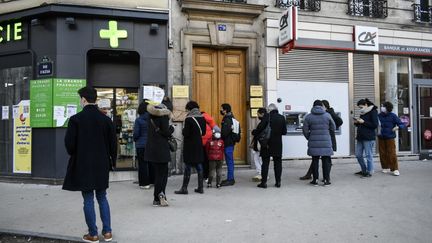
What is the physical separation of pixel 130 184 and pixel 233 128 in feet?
8.94

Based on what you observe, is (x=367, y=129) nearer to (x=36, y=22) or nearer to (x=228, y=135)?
(x=228, y=135)

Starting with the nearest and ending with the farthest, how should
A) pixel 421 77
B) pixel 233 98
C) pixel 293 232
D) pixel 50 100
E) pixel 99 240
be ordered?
pixel 99 240, pixel 293 232, pixel 50 100, pixel 233 98, pixel 421 77

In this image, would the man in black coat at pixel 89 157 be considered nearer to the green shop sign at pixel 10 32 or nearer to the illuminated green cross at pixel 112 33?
the illuminated green cross at pixel 112 33

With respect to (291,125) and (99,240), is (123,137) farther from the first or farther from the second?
(99,240)

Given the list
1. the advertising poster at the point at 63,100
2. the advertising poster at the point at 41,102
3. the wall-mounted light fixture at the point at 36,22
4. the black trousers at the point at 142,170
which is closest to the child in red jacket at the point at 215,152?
the black trousers at the point at 142,170

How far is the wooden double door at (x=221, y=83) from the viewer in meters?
11.5

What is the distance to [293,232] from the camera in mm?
5574

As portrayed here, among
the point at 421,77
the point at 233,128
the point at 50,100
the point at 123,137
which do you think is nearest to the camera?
the point at 233,128

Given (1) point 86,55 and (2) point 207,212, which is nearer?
(2) point 207,212

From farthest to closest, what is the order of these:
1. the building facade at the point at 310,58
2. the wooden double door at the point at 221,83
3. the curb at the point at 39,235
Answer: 1. the wooden double door at the point at 221,83
2. the building facade at the point at 310,58
3. the curb at the point at 39,235

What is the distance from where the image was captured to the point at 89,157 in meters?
5.04

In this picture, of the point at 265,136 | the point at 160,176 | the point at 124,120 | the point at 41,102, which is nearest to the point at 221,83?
the point at 124,120

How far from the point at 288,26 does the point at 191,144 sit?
15.7 ft

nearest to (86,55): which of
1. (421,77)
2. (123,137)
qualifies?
(123,137)
